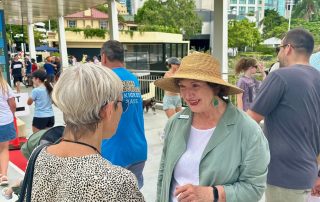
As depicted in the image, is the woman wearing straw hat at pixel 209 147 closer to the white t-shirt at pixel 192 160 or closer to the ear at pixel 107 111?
the white t-shirt at pixel 192 160

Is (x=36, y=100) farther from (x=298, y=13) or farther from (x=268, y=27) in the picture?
(x=268, y=27)

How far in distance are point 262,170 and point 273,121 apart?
2.11ft

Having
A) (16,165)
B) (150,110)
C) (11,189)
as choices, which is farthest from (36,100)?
(150,110)

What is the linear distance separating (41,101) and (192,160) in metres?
4.04

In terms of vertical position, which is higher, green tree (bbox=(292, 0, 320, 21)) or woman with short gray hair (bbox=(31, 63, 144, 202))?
green tree (bbox=(292, 0, 320, 21))

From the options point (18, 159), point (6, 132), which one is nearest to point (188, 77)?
point (6, 132)

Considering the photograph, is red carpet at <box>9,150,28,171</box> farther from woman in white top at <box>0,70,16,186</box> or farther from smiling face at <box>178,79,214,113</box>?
smiling face at <box>178,79,214,113</box>

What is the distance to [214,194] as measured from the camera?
5.65 feet

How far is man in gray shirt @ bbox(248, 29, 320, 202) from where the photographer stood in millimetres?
2262

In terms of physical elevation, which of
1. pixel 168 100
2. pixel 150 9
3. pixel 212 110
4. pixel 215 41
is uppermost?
pixel 150 9

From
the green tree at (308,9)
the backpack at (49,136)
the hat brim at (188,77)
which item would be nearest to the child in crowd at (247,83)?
the hat brim at (188,77)

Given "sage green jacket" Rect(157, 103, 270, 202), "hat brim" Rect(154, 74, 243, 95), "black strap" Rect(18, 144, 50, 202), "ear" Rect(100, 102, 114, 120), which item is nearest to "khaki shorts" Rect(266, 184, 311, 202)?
"sage green jacket" Rect(157, 103, 270, 202)

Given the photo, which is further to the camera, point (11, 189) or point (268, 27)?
point (268, 27)

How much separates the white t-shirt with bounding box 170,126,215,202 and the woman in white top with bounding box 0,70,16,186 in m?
3.19
